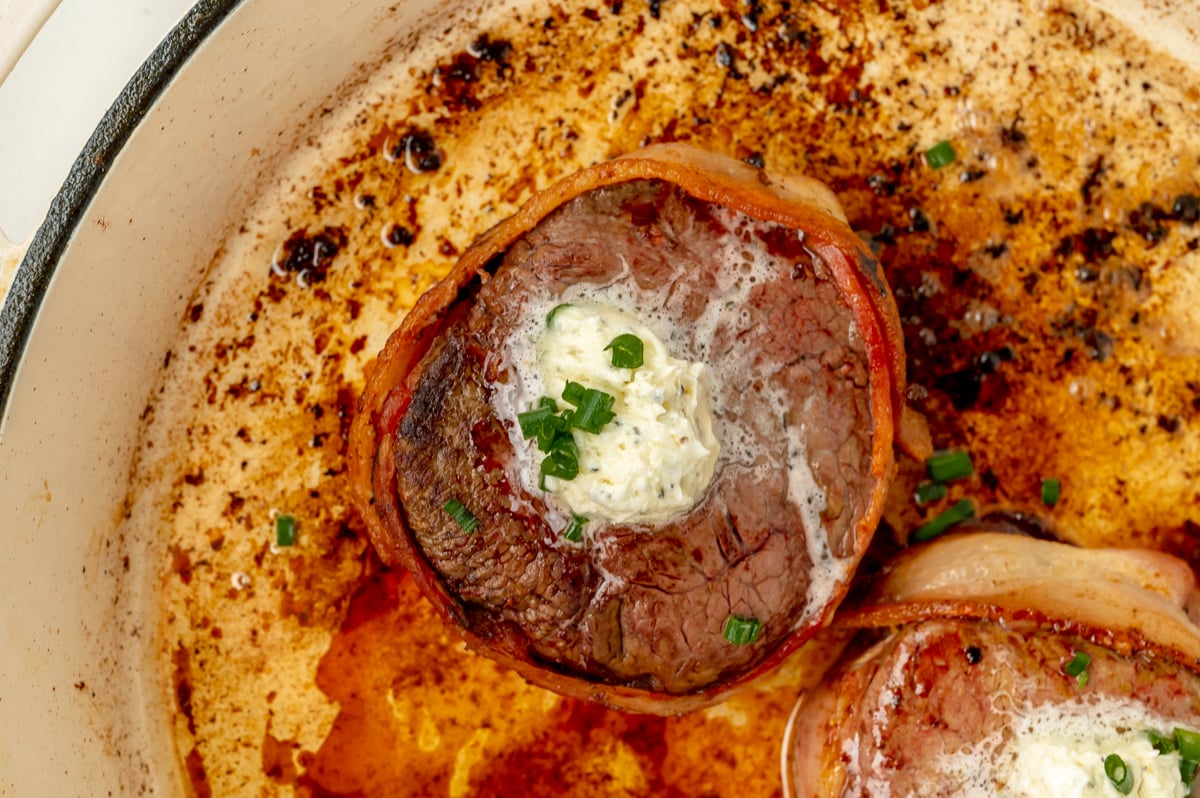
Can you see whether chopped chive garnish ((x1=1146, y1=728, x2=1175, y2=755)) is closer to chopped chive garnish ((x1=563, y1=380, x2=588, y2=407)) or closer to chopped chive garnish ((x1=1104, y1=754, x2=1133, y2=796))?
chopped chive garnish ((x1=1104, y1=754, x2=1133, y2=796))

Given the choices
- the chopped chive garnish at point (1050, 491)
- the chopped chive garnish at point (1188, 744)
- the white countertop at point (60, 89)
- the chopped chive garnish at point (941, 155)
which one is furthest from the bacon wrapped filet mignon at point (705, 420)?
the white countertop at point (60, 89)

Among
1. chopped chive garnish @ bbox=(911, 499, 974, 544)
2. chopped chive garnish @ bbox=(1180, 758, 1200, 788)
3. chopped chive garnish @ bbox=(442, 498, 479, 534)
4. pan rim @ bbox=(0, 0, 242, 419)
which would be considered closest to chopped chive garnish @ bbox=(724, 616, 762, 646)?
chopped chive garnish @ bbox=(442, 498, 479, 534)

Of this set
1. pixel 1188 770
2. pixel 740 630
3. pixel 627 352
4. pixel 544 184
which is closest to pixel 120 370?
pixel 544 184

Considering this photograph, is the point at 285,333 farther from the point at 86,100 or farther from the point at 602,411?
the point at 602,411

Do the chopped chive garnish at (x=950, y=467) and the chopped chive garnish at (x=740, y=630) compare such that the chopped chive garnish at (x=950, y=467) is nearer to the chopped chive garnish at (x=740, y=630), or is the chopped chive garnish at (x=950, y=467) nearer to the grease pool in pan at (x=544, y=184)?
the grease pool in pan at (x=544, y=184)

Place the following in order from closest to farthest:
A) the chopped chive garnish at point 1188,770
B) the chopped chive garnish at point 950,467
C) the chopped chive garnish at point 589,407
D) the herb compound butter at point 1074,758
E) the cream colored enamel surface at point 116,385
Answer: the chopped chive garnish at point 589,407
the herb compound butter at point 1074,758
the chopped chive garnish at point 1188,770
the cream colored enamel surface at point 116,385
the chopped chive garnish at point 950,467
